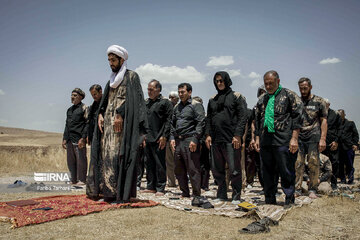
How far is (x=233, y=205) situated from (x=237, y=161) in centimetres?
75

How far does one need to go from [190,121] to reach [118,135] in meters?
1.49

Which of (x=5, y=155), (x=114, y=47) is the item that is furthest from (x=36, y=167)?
(x=114, y=47)

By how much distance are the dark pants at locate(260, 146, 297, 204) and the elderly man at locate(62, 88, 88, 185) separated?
4.57 meters

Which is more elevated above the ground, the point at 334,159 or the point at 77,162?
the point at 77,162

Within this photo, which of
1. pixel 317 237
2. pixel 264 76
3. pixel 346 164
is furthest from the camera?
pixel 346 164

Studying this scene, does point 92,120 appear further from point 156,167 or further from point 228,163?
point 228,163

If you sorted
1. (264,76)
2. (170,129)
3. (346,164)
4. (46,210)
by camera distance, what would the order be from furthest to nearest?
(346,164), (170,129), (264,76), (46,210)

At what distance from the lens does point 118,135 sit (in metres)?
5.14

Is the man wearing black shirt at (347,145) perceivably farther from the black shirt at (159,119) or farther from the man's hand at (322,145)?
the black shirt at (159,119)

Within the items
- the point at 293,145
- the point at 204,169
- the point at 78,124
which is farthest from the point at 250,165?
the point at 78,124

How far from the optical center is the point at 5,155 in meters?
11.8

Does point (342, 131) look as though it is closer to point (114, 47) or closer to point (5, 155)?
point (114, 47)

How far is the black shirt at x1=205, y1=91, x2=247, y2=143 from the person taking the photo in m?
5.49

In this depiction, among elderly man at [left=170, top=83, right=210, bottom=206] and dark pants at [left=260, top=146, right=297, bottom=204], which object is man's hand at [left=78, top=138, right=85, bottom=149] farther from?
dark pants at [left=260, top=146, right=297, bottom=204]
